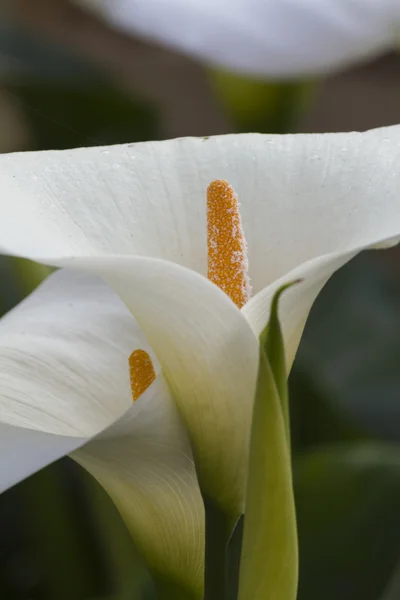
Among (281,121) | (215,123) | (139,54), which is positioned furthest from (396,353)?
(139,54)

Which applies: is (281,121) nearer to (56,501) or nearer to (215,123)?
(56,501)

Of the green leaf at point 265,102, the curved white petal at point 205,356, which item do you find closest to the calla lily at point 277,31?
the green leaf at point 265,102

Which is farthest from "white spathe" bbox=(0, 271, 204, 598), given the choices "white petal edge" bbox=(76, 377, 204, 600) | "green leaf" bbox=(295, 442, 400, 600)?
"green leaf" bbox=(295, 442, 400, 600)

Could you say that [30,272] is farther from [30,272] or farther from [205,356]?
[205,356]

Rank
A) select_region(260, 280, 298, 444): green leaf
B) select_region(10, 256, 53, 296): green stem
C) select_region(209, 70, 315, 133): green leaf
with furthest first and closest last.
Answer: select_region(209, 70, 315, 133): green leaf → select_region(10, 256, 53, 296): green stem → select_region(260, 280, 298, 444): green leaf

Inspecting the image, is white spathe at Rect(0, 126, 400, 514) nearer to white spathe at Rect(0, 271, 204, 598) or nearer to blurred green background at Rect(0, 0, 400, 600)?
white spathe at Rect(0, 271, 204, 598)

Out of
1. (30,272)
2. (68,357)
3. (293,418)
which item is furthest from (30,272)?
(293,418)

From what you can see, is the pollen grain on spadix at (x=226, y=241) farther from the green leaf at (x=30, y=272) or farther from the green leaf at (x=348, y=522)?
the green leaf at (x=348, y=522)
